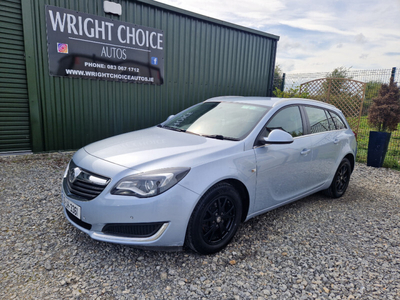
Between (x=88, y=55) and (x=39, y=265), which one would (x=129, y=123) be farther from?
(x=39, y=265)

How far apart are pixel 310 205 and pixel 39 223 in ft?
11.9

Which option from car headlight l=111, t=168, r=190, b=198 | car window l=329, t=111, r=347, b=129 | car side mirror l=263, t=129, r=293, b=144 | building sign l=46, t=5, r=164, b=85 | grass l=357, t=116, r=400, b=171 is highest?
building sign l=46, t=5, r=164, b=85

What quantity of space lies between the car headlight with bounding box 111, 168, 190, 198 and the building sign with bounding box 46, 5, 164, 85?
4857 millimetres

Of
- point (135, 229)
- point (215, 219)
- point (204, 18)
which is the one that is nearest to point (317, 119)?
point (215, 219)

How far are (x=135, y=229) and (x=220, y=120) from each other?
5.54 ft

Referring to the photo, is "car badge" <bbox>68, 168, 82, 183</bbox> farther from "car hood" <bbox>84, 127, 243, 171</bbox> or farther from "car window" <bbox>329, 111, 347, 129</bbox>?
"car window" <bbox>329, 111, 347, 129</bbox>

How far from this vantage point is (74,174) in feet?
8.73

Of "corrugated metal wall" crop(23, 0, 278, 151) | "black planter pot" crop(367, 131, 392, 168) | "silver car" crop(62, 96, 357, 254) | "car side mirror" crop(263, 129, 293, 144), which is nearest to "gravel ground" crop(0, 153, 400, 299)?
"silver car" crop(62, 96, 357, 254)

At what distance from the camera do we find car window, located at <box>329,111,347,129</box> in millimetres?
4316

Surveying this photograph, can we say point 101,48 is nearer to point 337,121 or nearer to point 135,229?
point 337,121

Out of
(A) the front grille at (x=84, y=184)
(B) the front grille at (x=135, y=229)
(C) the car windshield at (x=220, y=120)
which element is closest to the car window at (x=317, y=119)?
(C) the car windshield at (x=220, y=120)

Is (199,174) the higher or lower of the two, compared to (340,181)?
higher

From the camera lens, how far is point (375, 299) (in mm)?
2260

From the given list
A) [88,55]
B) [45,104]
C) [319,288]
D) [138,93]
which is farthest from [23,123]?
[319,288]
